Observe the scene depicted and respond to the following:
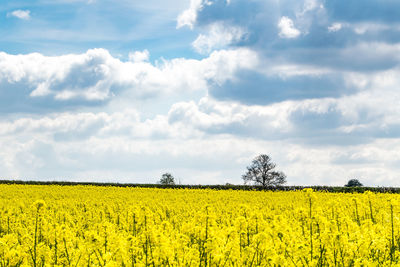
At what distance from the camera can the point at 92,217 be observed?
19.1 metres

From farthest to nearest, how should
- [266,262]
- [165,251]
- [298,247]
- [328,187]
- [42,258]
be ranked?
[328,187], [42,258], [266,262], [298,247], [165,251]

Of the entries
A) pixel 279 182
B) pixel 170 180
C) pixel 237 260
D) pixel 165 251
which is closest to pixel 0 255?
pixel 165 251

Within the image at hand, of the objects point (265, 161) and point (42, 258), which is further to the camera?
point (265, 161)

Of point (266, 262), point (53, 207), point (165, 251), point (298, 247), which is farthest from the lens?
point (53, 207)

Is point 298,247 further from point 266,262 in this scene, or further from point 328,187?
point 328,187

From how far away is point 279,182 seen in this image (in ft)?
266

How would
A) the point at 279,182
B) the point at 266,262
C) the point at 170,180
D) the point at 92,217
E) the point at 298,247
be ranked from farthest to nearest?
the point at 170,180
the point at 279,182
the point at 92,217
the point at 266,262
the point at 298,247

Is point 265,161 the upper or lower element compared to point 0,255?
upper

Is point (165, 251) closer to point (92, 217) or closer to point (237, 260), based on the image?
point (237, 260)

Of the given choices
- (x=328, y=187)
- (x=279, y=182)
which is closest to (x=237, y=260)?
(x=328, y=187)

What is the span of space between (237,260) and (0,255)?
3994 millimetres

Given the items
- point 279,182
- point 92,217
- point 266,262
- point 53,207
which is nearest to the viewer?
point 266,262

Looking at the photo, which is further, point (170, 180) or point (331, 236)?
point (170, 180)

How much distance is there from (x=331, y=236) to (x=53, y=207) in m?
21.0
